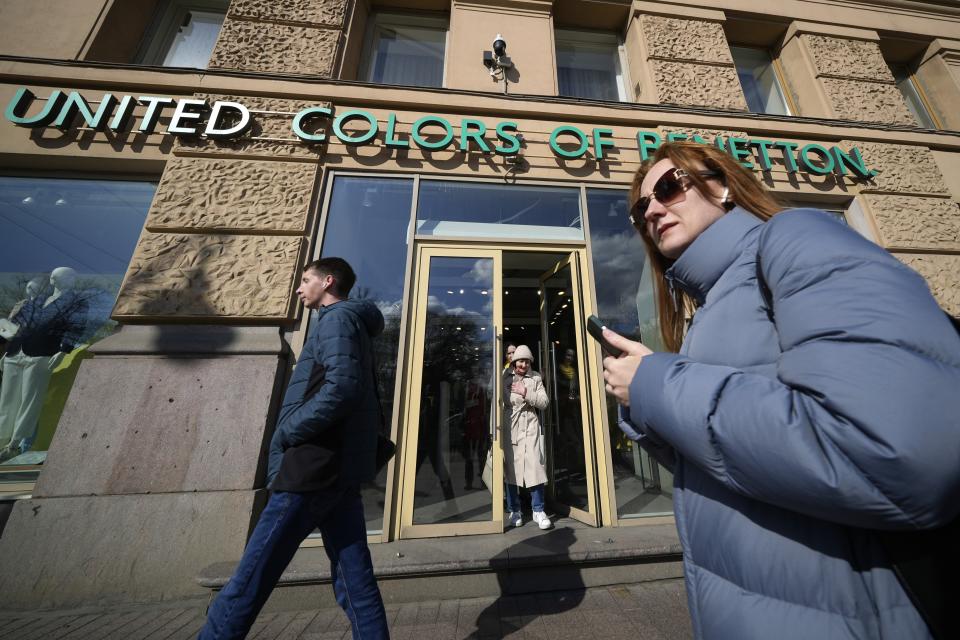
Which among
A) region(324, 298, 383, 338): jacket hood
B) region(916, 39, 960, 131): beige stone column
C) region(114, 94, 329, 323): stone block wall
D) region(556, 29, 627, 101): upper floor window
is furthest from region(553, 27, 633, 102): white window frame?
region(324, 298, 383, 338): jacket hood

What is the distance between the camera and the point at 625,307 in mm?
4172

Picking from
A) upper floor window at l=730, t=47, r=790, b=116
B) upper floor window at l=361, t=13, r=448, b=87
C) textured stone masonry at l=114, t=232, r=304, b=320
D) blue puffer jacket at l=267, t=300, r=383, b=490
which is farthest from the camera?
upper floor window at l=730, t=47, r=790, b=116

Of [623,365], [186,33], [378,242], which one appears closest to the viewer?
[623,365]

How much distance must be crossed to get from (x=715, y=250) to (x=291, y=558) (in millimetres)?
2093

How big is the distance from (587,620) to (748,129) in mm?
5874

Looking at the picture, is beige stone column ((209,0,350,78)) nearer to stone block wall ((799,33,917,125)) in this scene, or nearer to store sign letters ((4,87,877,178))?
store sign letters ((4,87,877,178))

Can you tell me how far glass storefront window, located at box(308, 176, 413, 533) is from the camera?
3688mm

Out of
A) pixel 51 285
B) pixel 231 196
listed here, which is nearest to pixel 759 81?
pixel 231 196

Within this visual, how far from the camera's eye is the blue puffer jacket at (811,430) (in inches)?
21.1

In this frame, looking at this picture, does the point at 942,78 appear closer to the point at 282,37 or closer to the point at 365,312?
the point at 365,312

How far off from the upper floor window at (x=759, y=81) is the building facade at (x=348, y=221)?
16 centimetres

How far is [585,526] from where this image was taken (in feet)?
11.4

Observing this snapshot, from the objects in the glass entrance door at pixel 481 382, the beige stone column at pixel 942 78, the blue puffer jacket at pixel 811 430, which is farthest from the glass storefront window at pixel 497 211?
the beige stone column at pixel 942 78

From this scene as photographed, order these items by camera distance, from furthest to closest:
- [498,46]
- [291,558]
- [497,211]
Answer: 1. [498,46]
2. [497,211]
3. [291,558]
